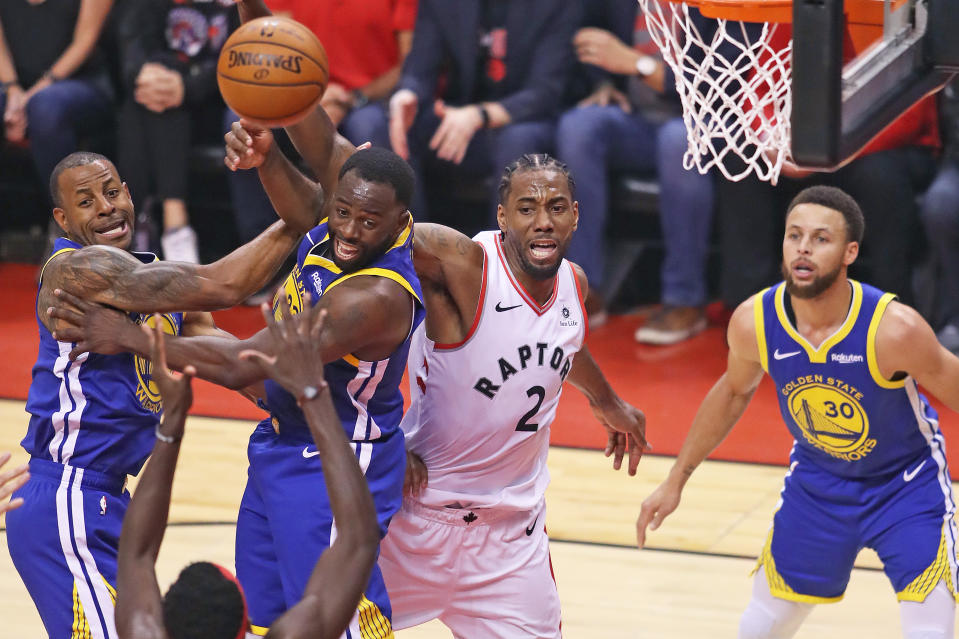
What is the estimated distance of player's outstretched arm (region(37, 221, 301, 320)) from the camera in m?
3.62

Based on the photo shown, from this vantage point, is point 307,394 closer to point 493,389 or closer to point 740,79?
point 493,389

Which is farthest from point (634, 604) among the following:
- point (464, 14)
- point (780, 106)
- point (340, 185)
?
point (464, 14)

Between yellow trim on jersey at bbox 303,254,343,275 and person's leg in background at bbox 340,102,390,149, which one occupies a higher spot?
yellow trim on jersey at bbox 303,254,343,275

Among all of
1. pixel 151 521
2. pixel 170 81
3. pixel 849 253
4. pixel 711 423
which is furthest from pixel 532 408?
pixel 170 81

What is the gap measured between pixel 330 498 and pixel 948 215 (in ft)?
16.1

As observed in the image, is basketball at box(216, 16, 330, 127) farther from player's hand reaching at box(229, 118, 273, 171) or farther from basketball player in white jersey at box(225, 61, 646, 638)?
basketball player in white jersey at box(225, 61, 646, 638)

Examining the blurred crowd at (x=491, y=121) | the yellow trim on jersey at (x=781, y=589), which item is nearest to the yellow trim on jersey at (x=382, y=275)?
the yellow trim on jersey at (x=781, y=589)

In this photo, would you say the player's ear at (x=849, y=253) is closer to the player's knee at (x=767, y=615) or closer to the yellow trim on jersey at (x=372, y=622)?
the player's knee at (x=767, y=615)

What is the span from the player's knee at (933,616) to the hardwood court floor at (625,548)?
904 millimetres

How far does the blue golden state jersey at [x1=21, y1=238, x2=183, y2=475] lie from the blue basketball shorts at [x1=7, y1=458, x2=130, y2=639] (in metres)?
0.06

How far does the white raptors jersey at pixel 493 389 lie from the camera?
4105 mm

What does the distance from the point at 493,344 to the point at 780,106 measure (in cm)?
112

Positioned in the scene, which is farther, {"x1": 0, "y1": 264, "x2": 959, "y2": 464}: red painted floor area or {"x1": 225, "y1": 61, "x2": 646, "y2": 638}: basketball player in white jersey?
{"x1": 0, "y1": 264, "x2": 959, "y2": 464}: red painted floor area

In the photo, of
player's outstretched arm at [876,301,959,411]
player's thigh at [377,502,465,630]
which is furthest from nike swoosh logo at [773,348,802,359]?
player's thigh at [377,502,465,630]
